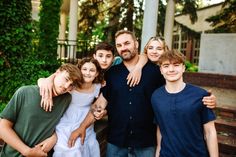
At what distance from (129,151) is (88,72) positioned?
0.89 m

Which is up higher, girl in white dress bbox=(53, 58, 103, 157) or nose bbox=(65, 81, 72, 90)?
nose bbox=(65, 81, 72, 90)

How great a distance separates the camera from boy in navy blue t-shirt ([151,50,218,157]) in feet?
7.68

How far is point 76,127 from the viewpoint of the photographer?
2713 millimetres

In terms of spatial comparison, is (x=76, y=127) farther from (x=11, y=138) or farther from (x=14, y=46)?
(x=14, y=46)

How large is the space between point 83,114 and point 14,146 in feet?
2.45

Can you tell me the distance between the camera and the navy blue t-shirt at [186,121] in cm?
234

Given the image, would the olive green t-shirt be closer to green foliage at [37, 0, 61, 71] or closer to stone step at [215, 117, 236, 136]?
stone step at [215, 117, 236, 136]

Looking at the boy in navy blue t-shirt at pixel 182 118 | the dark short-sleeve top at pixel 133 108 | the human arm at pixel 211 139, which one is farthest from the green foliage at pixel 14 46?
the human arm at pixel 211 139

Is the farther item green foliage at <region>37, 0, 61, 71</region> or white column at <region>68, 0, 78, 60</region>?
white column at <region>68, 0, 78, 60</region>

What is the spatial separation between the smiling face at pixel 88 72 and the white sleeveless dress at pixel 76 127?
153 millimetres

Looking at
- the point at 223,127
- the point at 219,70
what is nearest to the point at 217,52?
the point at 219,70

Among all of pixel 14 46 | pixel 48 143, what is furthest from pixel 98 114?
pixel 14 46

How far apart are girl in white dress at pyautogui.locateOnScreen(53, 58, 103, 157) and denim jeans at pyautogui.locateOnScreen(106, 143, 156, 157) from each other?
0.51ft

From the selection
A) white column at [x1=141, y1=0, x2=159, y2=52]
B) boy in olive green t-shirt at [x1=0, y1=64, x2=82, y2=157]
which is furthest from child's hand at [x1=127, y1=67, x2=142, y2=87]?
white column at [x1=141, y1=0, x2=159, y2=52]
